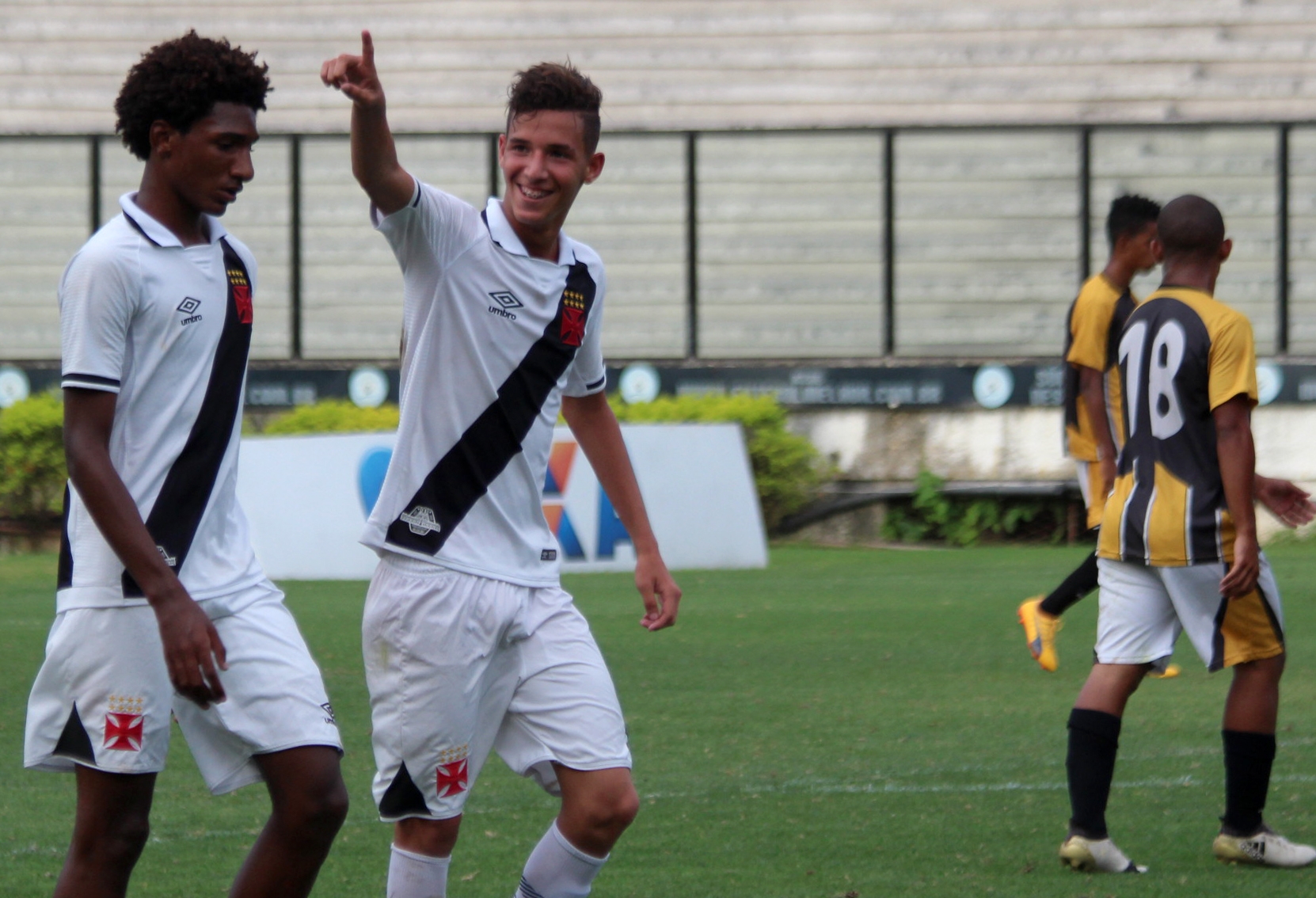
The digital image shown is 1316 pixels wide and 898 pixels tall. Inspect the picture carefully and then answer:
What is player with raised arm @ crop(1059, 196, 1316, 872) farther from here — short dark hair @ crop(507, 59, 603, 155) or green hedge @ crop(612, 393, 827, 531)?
green hedge @ crop(612, 393, 827, 531)

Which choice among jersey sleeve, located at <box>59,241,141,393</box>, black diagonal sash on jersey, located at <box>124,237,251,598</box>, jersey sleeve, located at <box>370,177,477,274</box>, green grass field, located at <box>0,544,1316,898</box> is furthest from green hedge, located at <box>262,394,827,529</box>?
jersey sleeve, located at <box>59,241,141,393</box>

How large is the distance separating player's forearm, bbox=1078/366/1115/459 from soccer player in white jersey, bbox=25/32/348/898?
15.1 ft

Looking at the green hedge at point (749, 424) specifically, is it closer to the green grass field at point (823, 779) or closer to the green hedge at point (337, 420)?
the green hedge at point (337, 420)

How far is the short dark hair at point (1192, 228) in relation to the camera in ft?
18.0

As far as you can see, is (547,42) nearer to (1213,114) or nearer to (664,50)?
(664,50)

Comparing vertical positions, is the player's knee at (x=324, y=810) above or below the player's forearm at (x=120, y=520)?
below

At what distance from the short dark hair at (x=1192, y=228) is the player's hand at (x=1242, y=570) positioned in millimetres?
883

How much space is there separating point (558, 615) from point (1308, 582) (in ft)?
34.1

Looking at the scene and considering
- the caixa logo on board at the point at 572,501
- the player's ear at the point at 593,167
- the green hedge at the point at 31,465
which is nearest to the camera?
the player's ear at the point at 593,167

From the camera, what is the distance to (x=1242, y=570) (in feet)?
17.3

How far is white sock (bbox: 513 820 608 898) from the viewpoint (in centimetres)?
412

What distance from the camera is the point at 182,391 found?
12.5ft

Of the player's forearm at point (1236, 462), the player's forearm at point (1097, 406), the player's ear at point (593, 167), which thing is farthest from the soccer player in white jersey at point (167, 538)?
the player's forearm at point (1097, 406)

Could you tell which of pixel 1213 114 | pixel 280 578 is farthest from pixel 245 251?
pixel 1213 114
